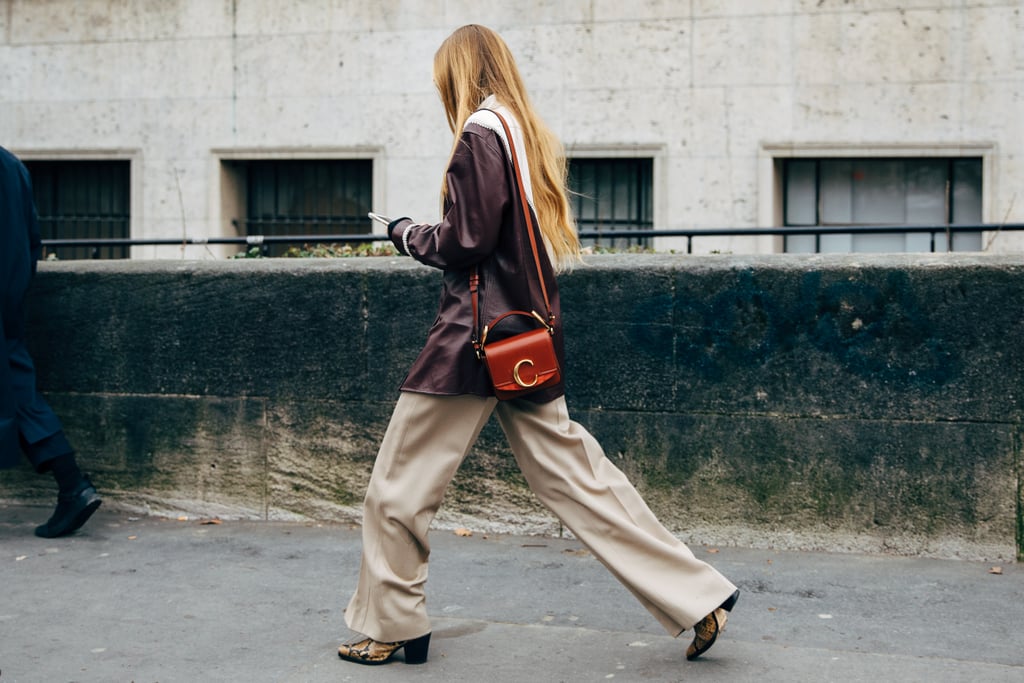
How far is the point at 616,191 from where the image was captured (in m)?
12.6

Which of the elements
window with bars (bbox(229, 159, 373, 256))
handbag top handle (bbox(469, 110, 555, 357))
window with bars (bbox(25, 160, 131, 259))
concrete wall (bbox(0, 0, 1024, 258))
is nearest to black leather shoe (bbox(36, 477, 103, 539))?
handbag top handle (bbox(469, 110, 555, 357))

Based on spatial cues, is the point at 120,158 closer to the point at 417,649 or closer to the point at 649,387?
the point at 649,387

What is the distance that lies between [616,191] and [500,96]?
8683mm

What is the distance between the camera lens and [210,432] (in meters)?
6.10

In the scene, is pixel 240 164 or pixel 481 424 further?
pixel 240 164

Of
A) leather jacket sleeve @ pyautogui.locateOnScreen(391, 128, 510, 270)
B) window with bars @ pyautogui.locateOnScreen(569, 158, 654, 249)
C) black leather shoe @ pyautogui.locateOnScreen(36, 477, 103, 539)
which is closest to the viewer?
leather jacket sleeve @ pyautogui.locateOnScreen(391, 128, 510, 270)

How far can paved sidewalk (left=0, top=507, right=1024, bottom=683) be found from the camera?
→ 404 centimetres

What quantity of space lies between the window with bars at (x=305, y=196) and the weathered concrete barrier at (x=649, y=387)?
275 inches

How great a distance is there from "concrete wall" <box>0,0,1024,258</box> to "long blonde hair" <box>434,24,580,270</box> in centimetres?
735

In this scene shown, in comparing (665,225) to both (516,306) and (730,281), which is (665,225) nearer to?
(730,281)

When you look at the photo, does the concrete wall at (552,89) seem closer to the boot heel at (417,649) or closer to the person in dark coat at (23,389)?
the person in dark coat at (23,389)

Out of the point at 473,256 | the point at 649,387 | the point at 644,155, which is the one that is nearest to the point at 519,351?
the point at 473,256

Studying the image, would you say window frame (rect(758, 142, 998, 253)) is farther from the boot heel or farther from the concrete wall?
the boot heel

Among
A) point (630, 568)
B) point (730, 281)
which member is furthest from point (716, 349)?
point (630, 568)
